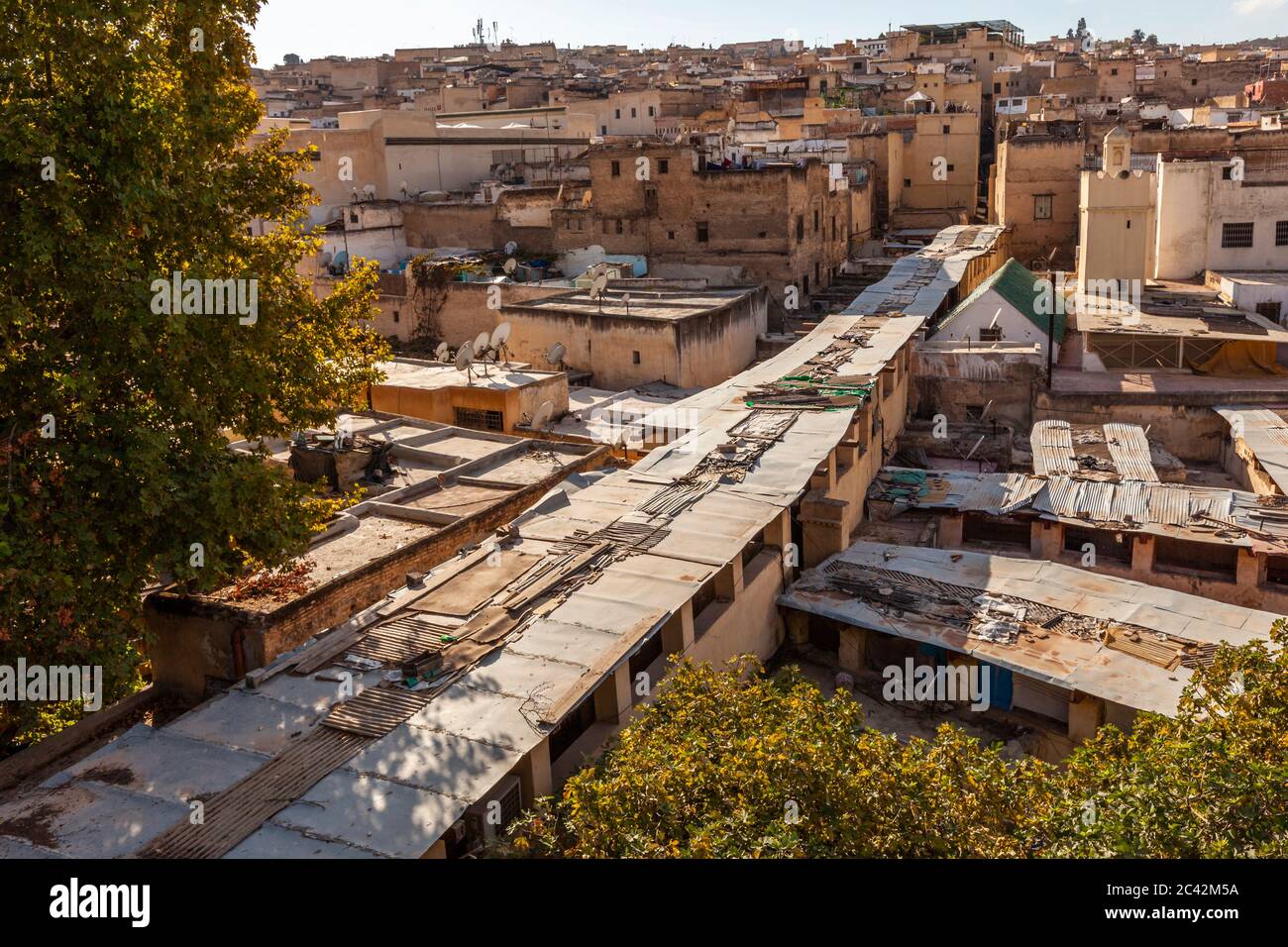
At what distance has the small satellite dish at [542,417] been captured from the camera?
22266mm

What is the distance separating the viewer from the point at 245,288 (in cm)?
1220

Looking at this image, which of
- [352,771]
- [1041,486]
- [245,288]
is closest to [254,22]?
[245,288]

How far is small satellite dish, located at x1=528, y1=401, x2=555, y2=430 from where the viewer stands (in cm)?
2227

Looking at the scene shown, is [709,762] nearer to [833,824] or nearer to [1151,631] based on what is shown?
[833,824]

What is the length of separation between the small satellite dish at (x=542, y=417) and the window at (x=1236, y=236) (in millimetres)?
23193

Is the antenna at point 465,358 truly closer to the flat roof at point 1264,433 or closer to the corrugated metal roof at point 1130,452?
the corrugated metal roof at point 1130,452

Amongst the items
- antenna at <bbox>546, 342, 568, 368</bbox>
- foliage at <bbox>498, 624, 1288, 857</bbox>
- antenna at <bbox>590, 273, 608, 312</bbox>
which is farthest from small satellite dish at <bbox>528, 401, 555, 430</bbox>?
foliage at <bbox>498, 624, 1288, 857</bbox>

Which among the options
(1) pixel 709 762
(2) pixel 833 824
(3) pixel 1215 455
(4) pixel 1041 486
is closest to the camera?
(2) pixel 833 824

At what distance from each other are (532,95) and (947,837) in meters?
61.5

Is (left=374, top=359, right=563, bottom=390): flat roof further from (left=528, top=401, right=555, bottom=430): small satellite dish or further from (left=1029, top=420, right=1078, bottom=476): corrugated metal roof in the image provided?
(left=1029, top=420, right=1078, bottom=476): corrugated metal roof

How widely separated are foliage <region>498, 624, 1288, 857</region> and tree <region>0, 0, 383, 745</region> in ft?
17.2

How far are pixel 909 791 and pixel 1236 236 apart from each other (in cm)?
3118

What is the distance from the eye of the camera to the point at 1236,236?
32.4 meters

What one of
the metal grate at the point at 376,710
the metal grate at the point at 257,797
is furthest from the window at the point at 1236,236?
the metal grate at the point at 257,797
